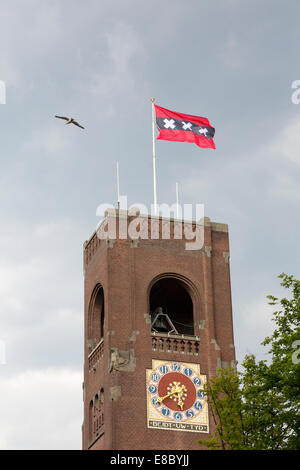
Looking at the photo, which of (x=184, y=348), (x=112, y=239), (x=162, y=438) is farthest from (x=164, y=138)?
(x=162, y=438)

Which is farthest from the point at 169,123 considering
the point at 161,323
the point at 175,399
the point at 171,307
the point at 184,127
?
the point at 175,399

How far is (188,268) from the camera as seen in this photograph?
63062mm

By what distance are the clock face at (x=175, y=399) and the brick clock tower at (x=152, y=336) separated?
5cm

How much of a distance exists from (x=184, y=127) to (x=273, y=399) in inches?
915

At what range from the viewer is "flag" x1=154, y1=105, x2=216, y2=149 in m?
64.1

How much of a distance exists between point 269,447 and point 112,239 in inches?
784

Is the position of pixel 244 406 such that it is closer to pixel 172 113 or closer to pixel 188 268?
pixel 188 268

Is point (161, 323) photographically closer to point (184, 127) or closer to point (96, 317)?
point (96, 317)

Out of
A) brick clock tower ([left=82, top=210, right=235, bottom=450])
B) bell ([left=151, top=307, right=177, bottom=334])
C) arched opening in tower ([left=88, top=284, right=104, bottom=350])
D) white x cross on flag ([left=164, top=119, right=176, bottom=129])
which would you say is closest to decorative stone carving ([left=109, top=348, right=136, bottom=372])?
brick clock tower ([left=82, top=210, right=235, bottom=450])

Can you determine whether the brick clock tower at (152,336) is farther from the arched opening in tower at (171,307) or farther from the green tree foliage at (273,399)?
the green tree foliage at (273,399)

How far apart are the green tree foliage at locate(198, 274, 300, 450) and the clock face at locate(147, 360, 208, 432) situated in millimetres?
10847

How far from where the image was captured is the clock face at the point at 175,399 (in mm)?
58344

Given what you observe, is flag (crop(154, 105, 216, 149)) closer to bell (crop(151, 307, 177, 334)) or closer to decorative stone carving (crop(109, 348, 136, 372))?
bell (crop(151, 307, 177, 334))

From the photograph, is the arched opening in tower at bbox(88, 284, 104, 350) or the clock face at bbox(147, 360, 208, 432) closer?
the clock face at bbox(147, 360, 208, 432)
